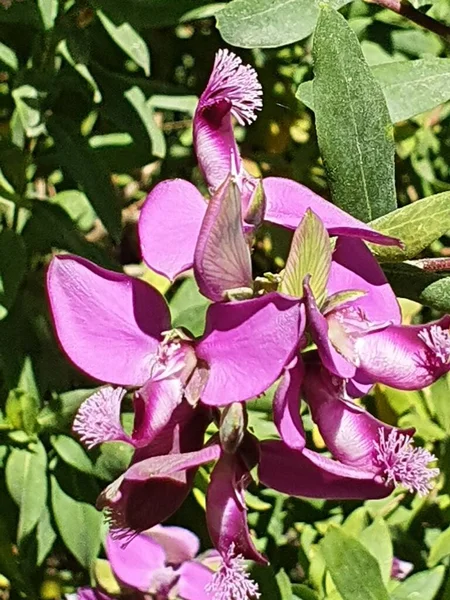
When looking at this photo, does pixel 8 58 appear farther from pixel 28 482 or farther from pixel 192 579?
pixel 192 579

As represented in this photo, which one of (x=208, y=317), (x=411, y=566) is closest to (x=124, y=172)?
(x=411, y=566)

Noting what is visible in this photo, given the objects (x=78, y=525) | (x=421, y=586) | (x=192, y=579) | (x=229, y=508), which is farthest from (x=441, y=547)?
(x=229, y=508)

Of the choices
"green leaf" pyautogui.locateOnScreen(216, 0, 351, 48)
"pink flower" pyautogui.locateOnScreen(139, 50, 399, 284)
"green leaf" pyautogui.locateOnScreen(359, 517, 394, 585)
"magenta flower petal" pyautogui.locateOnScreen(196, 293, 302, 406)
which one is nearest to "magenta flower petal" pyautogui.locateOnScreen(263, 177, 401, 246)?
"pink flower" pyautogui.locateOnScreen(139, 50, 399, 284)

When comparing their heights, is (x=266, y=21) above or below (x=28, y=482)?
above

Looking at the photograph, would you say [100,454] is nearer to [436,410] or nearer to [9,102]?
[436,410]

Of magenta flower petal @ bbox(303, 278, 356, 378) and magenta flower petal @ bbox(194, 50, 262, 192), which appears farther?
magenta flower petal @ bbox(194, 50, 262, 192)

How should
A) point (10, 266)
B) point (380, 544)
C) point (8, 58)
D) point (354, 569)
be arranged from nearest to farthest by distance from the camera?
→ point (354, 569) → point (380, 544) → point (10, 266) → point (8, 58)

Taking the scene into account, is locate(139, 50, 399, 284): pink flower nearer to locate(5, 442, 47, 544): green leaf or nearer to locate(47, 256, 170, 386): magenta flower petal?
locate(47, 256, 170, 386): magenta flower petal
